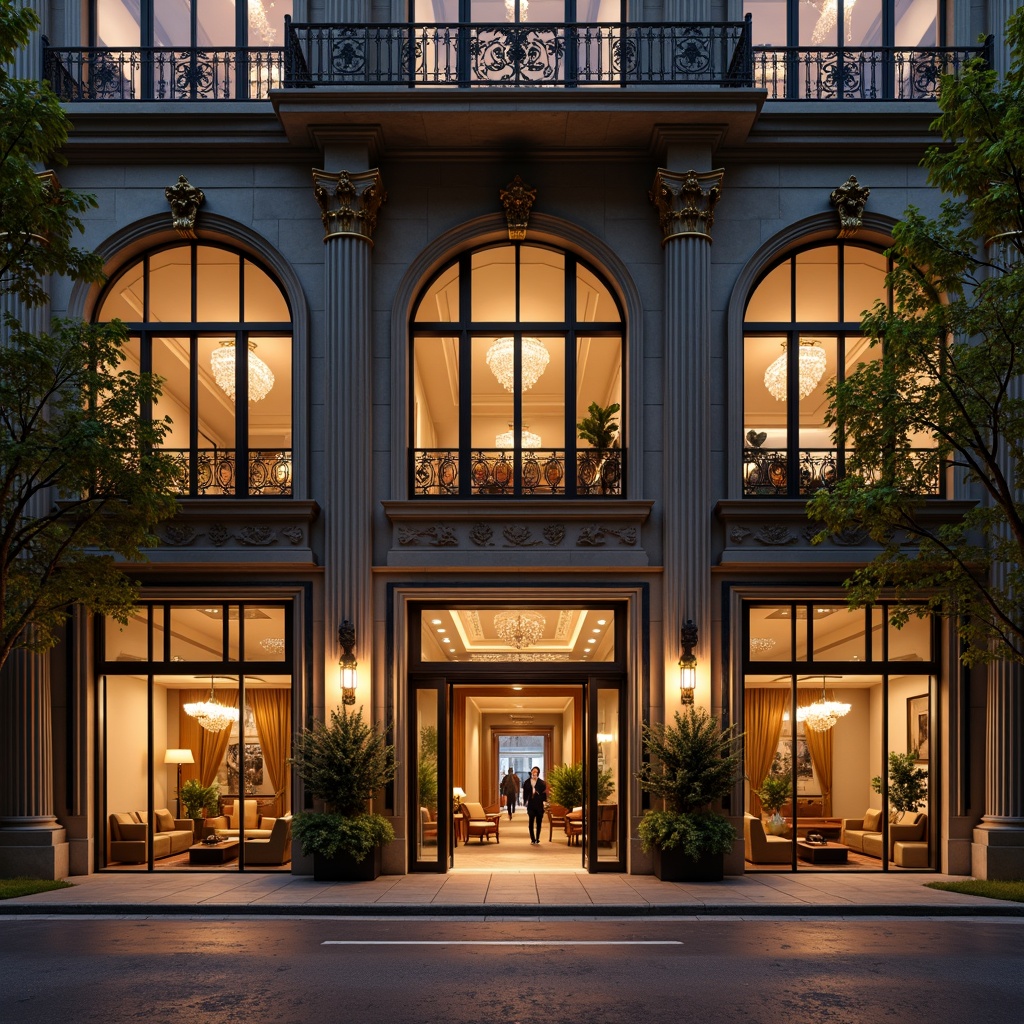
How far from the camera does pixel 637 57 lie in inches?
675

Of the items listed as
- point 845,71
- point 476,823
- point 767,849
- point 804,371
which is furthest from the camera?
point 476,823

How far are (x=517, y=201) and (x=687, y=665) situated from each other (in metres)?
7.80

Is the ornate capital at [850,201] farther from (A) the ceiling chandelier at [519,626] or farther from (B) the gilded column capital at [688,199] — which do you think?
(A) the ceiling chandelier at [519,626]

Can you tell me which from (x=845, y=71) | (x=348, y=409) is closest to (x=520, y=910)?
(x=348, y=409)

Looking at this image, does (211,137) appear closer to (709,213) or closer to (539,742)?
(709,213)

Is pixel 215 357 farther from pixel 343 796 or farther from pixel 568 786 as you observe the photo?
pixel 568 786

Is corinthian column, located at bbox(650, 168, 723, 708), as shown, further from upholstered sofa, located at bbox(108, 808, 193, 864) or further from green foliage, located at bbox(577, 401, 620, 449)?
upholstered sofa, located at bbox(108, 808, 193, 864)

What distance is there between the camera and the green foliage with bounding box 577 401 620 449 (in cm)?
1716

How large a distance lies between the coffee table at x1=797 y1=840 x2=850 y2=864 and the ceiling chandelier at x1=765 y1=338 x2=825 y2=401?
7.01 metres

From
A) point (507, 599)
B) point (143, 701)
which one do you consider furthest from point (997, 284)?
point (143, 701)

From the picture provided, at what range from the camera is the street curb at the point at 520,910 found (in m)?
13.0

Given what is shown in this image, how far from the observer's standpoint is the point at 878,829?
1667 cm

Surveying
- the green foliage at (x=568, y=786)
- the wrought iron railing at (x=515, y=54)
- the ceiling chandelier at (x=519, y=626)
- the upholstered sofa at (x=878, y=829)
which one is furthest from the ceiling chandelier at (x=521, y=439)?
the upholstered sofa at (x=878, y=829)

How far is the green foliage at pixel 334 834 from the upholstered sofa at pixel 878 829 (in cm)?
735
